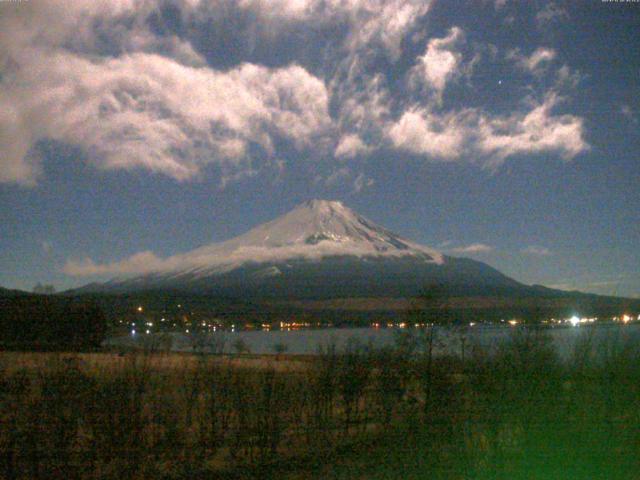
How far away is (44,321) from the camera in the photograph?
23.5 metres

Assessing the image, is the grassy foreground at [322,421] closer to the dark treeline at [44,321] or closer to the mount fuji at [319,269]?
the dark treeline at [44,321]

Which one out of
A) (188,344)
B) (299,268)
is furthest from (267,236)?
(188,344)

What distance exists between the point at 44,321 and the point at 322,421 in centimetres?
1777

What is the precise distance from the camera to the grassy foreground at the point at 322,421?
6.78 metres

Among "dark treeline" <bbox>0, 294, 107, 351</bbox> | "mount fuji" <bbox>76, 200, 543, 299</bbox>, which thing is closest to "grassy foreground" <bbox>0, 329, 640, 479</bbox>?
"dark treeline" <bbox>0, 294, 107, 351</bbox>

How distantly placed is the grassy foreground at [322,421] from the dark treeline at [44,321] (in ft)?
43.4

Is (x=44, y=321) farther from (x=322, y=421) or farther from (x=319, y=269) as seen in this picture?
(x=319, y=269)

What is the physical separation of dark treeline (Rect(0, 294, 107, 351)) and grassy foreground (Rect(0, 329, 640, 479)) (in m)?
13.2

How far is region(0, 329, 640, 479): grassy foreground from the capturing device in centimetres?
678

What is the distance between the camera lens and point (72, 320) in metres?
25.1

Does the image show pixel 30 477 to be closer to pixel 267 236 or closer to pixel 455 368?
pixel 455 368

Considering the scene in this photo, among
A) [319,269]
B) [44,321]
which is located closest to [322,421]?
[44,321]

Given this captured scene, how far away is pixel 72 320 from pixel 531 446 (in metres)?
21.3

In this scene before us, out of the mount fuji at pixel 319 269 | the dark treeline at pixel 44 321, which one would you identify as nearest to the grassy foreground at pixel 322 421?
the dark treeline at pixel 44 321
